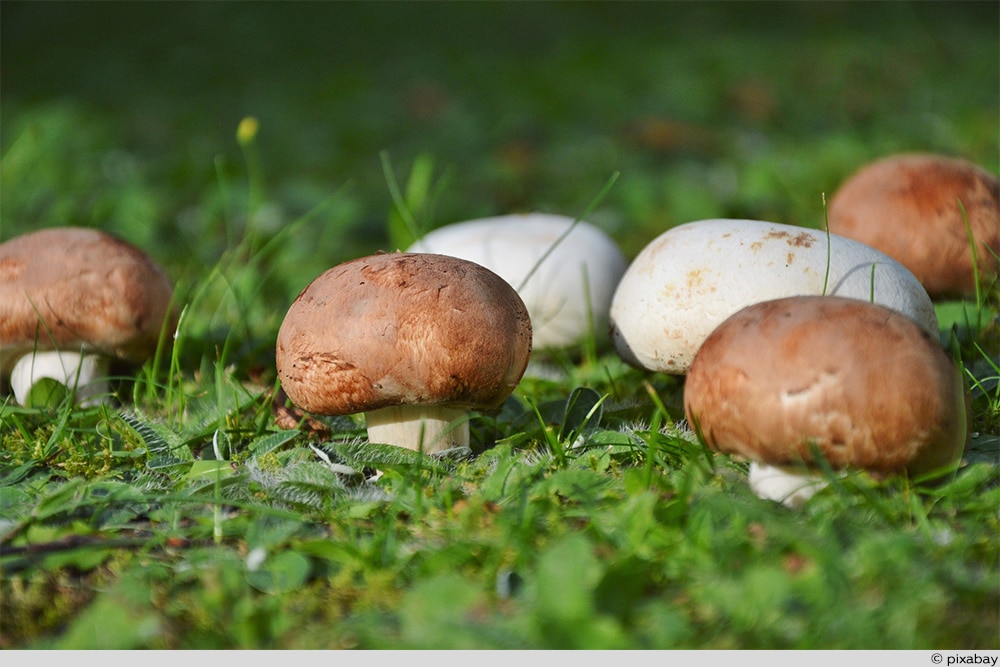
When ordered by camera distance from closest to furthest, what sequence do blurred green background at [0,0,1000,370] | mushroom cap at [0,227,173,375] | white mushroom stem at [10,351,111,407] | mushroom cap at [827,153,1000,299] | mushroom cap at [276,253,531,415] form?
mushroom cap at [276,253,531,415] → mushroom cap at [0,227,173,375] → white mushroom stem at [10,351,111,407] → mushroom cap at [827,153,1000,299] → blurred green background at [0,0,1000,370]

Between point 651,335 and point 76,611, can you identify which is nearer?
point 76,611

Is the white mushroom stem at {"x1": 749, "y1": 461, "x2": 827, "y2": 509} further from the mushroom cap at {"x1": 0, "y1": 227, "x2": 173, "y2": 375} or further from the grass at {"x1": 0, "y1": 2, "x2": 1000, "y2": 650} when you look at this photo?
the mushroom cap at {"x1": 0, "y1": 227, "x2": 173, "y2": 375}

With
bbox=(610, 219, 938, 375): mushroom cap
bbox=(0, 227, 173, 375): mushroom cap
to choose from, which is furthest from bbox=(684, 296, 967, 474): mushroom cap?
bbox=(0, 227, 173, 375): mushroom cap

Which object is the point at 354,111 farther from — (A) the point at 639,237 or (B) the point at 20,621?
(B) the point at 20,621

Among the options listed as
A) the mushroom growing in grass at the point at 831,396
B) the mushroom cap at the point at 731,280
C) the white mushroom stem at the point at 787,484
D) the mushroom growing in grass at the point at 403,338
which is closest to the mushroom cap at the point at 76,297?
the mushroom growing in grass at the point at 403,338

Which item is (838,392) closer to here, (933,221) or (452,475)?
(452,475)
